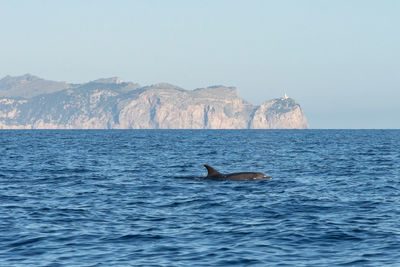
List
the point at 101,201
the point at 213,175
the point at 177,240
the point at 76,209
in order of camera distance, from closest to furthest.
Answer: the point at 177,240
the point at 76,209
the point at 101,201
the point at 213,175

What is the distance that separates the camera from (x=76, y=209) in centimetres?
2355

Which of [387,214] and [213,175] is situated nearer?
[387,214]

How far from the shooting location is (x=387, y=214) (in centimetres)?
2212

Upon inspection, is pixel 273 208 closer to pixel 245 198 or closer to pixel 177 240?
pixel 245 198

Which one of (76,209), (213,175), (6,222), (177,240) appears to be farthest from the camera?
(213,175)

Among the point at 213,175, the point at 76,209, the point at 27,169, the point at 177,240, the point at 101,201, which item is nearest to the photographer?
the point at 177,240

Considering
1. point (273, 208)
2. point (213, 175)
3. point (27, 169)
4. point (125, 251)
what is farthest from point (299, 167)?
point (125, 251)

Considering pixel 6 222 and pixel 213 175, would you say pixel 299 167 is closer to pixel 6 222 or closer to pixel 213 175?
pixel 213 175

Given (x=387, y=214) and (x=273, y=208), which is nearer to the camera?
(x=387, y=214)

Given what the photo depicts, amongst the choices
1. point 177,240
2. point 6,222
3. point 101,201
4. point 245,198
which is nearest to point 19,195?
point 101,201

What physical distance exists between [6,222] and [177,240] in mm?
6422

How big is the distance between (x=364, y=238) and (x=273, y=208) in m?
5.97

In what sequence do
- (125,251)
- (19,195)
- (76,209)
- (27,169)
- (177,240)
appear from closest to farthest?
(125,251)
(177,240)
(76,209)
(19,195)
(27,169)

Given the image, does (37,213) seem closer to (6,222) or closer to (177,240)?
(6,222)
